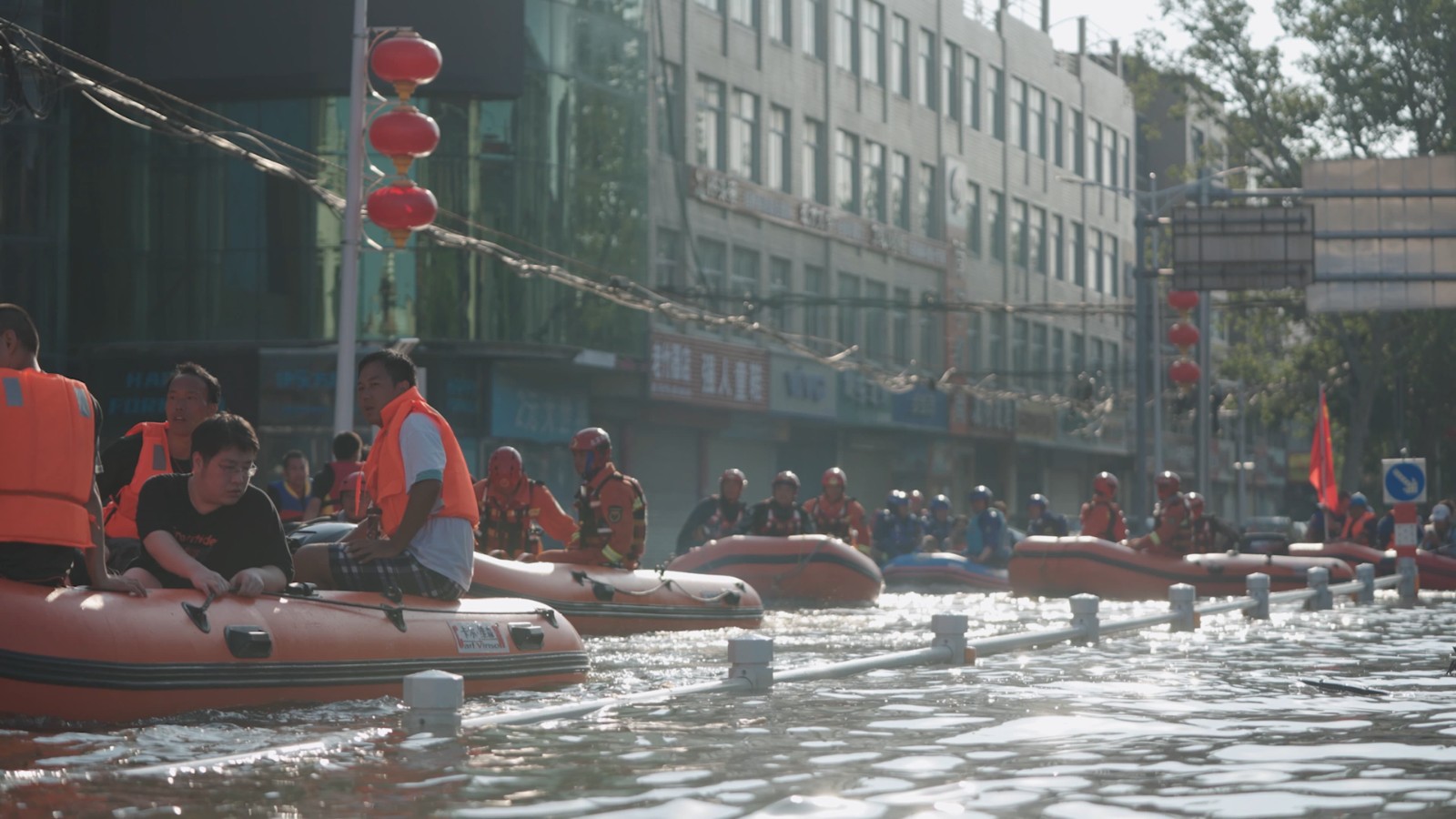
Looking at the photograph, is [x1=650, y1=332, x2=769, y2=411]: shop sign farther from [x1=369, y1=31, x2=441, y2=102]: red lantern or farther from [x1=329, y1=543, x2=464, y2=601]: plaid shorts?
[x1=329, y1=543, x2=464, y2=601]: plaid shorts

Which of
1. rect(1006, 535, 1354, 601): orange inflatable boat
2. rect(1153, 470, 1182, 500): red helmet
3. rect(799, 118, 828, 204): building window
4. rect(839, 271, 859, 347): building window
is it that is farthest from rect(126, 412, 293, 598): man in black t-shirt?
rect(839, 271, 859, 347): building window

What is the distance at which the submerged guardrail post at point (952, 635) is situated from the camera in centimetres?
1182

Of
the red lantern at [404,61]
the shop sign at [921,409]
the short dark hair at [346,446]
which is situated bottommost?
the short dark hair at [346,446]

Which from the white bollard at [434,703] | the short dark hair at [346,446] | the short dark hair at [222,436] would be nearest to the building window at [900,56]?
the short dark hair at [346,446]

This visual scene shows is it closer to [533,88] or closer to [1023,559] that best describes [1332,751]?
[1023,559]

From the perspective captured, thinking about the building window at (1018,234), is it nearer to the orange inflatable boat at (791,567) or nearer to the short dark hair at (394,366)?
the orange inflatable boat at (791,567)

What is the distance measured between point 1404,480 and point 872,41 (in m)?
25.0

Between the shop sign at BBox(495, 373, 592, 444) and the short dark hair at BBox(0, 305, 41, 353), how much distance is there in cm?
2311

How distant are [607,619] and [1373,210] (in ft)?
51.4

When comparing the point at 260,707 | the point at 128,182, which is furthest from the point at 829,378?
the point at 260,707

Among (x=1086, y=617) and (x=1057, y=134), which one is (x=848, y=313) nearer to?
(x=1057, y=134)

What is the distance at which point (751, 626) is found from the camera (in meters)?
17.7

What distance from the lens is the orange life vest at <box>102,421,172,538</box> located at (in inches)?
409

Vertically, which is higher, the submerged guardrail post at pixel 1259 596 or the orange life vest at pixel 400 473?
the orange life vest at pixel 400 473
